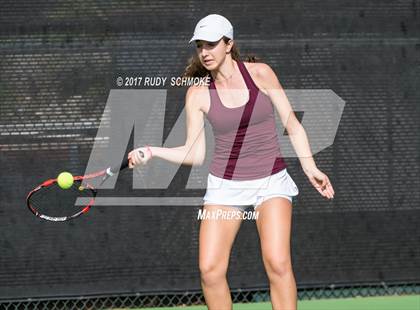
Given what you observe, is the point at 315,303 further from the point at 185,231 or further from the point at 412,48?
the point at 412,48

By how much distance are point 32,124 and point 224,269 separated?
2.32 meters

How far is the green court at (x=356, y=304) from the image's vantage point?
23.2ft

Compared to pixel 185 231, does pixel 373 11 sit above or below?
above

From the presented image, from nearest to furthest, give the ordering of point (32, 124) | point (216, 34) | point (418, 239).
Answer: point (216, 34), point (32, 124), point (418, 239)

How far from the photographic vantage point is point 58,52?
270 inches

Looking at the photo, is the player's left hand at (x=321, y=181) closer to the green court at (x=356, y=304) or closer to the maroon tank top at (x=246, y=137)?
the maroon tank top at (x=246, y=137)

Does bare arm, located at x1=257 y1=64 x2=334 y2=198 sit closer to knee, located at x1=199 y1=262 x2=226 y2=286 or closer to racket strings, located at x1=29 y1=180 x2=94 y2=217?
knee, located at x1=199 y1=262 x2=226 y2=286

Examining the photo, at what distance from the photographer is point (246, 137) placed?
200 inches

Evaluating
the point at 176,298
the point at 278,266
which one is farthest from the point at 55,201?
the point at 278,266

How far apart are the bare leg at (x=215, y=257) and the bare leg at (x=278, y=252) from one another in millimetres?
195

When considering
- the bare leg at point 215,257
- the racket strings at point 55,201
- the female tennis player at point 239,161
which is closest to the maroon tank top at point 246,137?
the female tennis player at point 239,161

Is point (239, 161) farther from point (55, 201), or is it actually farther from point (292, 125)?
point (55, 201)

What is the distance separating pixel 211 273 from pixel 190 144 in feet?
2.32

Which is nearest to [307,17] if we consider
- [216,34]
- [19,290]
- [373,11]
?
[373,11]
